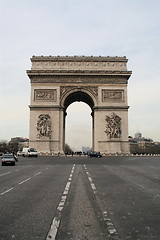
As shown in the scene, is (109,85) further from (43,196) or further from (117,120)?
(43,196)

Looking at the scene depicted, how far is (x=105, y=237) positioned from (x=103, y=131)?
139ft

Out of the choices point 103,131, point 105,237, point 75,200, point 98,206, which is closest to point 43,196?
point 75,200

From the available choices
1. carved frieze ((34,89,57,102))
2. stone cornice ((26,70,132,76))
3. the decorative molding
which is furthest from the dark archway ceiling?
stone cornice ((26,70,132,76))

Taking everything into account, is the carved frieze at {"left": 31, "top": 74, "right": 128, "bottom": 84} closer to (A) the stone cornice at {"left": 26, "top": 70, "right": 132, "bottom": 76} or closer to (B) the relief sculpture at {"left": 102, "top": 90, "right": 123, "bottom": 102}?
(A) the stone cornice at {"left": 26, "top": 70, "right": 132, "bottom": 76}

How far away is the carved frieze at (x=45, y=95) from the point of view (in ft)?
156

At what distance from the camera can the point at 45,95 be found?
156 ft

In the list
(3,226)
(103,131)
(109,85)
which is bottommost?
(3,226)

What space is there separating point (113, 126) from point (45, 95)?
1328cm

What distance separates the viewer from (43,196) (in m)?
7.66

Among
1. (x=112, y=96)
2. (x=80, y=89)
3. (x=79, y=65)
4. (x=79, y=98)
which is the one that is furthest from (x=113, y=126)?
(x=79, y=65)

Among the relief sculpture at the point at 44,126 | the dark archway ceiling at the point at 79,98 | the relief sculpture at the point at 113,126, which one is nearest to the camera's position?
the relief sculpture at the point at 113,126

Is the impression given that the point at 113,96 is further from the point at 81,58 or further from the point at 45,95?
the point at 45,95

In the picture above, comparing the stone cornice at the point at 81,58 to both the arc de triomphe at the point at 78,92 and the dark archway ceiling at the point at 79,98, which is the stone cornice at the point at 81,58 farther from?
the dark archway ceiling at the point at 79,98

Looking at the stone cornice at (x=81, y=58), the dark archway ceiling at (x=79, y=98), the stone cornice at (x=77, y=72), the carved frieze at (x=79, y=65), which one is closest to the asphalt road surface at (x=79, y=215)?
the stone cornice at (x=77, y=72)
